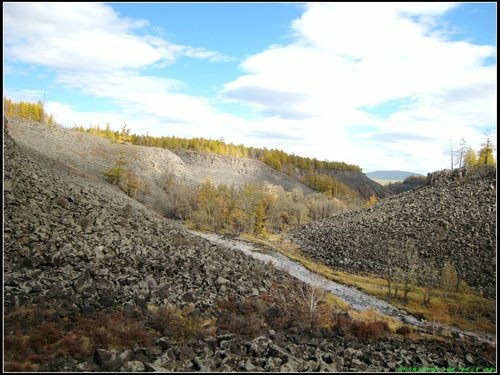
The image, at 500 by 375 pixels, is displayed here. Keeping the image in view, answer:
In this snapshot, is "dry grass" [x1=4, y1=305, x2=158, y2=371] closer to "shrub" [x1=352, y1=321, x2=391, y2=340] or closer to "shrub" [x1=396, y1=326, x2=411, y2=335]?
"shrub" [x1=352, y1=321, x2=391, y2=340]

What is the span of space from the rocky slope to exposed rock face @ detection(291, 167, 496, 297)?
2619 centimetres

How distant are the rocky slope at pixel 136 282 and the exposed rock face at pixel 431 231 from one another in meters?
26.2

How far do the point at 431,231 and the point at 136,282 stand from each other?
55.5m

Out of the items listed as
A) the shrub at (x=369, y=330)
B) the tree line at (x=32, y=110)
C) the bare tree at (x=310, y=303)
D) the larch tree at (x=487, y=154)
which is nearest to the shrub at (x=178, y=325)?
the bare tree at (x=310, y=303)

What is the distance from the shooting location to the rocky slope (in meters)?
19.3

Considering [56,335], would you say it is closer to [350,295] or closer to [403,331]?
[403,331]

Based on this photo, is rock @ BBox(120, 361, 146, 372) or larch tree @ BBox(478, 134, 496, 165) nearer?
rock @ BBox(120, 361, 146, 372)

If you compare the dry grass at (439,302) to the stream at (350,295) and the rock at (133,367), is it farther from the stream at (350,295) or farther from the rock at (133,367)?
the rock at (133,367)

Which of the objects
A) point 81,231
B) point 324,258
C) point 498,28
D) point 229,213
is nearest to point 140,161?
point 229,213

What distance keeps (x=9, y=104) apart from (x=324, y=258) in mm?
149778

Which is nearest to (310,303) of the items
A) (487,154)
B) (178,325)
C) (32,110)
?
(178,325)

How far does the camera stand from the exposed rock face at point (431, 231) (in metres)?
55.6

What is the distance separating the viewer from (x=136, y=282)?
27.8 metres

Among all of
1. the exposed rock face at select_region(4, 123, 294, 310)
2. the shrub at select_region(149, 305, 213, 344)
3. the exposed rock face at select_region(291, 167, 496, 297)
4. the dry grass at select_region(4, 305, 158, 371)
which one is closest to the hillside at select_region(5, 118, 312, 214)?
the exposed rock face at select_region(4, 123, 294, 310)
